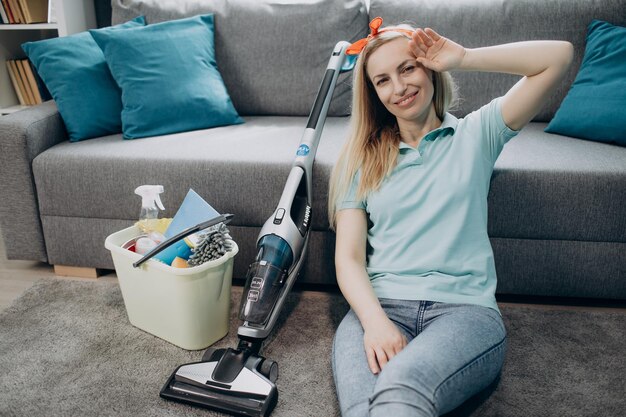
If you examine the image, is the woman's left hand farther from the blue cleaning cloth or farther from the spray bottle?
the spray bottle

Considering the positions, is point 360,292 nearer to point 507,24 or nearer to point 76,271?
point 76,271

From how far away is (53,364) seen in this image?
1441 millimetres

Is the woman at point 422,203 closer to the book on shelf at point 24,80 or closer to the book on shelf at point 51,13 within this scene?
the book on shelf at point 51,13

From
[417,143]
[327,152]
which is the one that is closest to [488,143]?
[417,143]

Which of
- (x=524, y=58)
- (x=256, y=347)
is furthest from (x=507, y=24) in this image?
(x=256, y=347)

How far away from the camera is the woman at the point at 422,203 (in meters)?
1.10

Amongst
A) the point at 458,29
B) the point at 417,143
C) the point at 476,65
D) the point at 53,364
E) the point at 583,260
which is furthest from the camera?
the point at 458,29

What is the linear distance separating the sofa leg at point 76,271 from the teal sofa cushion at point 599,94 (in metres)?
1.66

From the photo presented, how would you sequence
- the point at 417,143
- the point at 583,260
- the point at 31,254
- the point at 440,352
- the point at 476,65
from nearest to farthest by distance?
the point at 440,352 → the point at 476,65 → the point at 417,143 → the point at 583,260 → the point at 31,254

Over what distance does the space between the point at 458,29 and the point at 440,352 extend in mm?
1438

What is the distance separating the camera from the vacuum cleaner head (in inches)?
48.1

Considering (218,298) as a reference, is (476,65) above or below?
above

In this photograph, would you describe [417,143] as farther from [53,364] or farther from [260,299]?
[53,364]

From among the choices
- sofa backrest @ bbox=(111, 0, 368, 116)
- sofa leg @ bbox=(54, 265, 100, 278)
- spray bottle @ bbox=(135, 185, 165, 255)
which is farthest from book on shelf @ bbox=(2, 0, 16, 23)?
→ spray bottle @ bbox=(135, 185, 165, 255)
